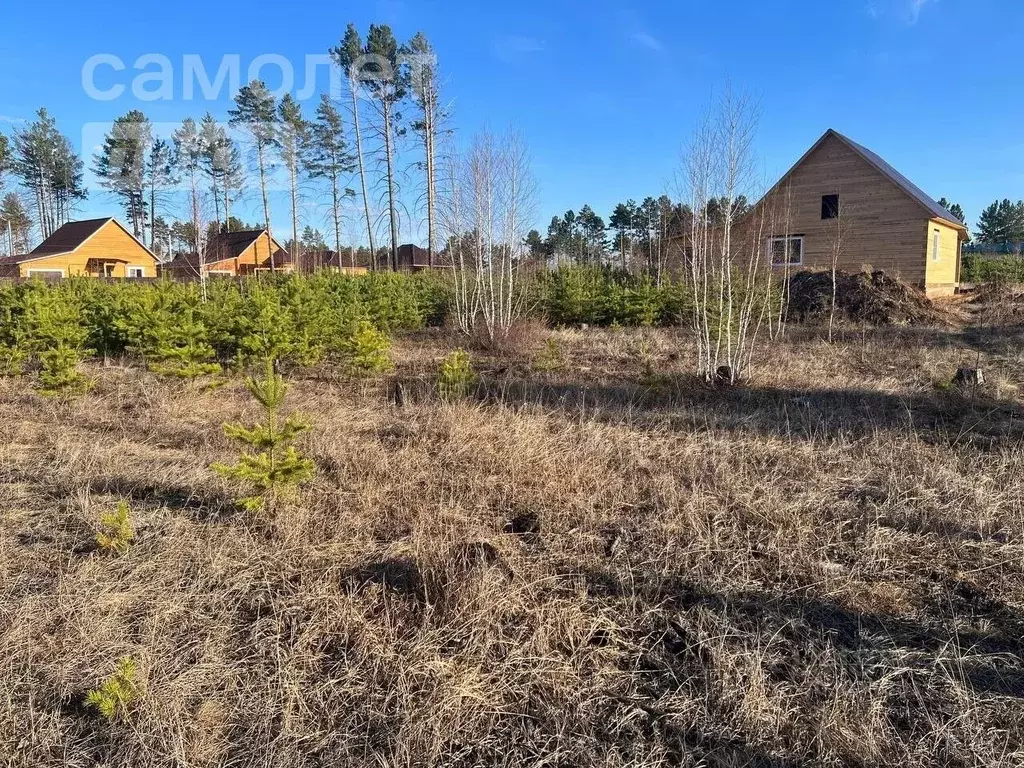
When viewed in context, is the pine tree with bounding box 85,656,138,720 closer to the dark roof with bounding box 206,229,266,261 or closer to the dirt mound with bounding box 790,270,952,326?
the dirt mound with bounding box 790,270,952,326

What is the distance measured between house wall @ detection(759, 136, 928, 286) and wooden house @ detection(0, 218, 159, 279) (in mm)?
36393

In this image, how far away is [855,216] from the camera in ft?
75.6

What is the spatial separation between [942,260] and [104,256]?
45.3m

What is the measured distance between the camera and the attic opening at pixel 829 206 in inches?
921

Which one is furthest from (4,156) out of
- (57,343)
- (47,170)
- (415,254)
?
(57,343)

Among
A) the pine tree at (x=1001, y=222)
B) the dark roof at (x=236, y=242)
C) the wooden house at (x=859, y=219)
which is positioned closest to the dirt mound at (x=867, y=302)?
the wooden house at (x=859, y=219)

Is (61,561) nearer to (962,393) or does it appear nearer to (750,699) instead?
(750,699)

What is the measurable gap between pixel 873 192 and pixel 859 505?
→ 23248mm

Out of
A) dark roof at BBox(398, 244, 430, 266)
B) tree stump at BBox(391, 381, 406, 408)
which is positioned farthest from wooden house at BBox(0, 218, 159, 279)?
tree stump at BBox(391, 381, 406, 408)

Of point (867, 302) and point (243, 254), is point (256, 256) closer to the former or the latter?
point (243, 254)

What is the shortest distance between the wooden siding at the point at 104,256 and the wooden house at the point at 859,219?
117 feet

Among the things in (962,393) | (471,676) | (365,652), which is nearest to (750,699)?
(471,676)

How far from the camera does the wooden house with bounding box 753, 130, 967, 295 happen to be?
21.9 meters

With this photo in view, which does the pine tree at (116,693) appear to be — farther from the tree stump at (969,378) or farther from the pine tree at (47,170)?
the pine tree at (47,170)
